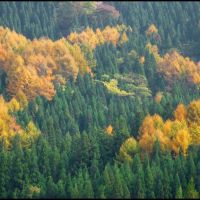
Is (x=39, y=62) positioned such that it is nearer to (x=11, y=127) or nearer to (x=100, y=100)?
(x=100, y=100)

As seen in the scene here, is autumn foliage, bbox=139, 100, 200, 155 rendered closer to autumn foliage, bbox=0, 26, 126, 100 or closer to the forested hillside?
the forested hillside

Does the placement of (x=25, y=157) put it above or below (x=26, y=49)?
below

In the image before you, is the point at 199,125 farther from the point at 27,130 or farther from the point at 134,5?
the point at 134,5

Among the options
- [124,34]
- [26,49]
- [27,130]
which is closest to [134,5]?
[124,34]

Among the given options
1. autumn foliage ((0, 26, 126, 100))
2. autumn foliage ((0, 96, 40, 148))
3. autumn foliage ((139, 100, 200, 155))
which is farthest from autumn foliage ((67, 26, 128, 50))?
autumn foliage ((139, 100, 200, 155))

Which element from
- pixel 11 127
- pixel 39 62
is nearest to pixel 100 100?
pixel 39 62

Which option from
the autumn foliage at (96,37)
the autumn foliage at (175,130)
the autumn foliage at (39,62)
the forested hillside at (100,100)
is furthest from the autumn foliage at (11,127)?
the autumn foliage at (96,37)

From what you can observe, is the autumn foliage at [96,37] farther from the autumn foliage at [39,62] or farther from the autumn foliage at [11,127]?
the autumn foliage at [11,127]

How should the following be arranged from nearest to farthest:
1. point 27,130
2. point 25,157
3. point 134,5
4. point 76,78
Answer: point 25,157 → point 27,130 → point 76,78 → point 134,5
